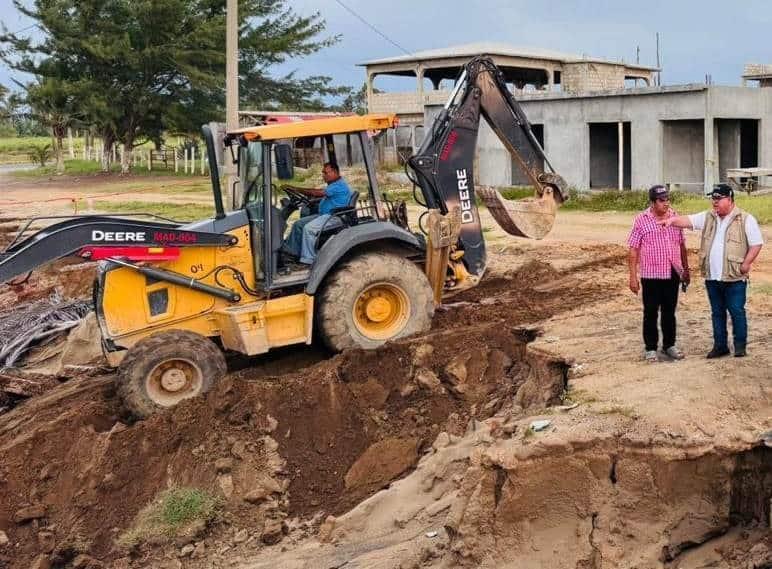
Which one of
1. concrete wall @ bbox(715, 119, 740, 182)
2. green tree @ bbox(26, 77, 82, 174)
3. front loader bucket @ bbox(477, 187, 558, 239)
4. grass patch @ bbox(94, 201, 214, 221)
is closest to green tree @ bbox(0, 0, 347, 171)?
green tree @ bbox(26, 77, 82, 174)

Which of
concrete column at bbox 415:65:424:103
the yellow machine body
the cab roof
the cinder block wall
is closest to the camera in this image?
the yellow machine body

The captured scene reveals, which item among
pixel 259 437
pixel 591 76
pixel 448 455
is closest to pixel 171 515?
pixel 259 437

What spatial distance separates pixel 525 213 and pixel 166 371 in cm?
466

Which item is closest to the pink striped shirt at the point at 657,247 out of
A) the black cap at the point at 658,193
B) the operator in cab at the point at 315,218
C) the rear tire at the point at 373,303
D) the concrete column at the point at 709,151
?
the black cap at the point at 658,193

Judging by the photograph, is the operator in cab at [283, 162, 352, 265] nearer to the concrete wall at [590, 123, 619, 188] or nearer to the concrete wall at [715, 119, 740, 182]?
the concrete wall at [715, 119, 740, 182]

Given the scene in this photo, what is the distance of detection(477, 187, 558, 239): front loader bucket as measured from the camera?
35.7 ft

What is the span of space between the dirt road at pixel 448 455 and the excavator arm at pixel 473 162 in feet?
3.07

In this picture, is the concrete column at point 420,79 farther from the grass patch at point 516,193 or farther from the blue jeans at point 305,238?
the blue jeans at point 305,238

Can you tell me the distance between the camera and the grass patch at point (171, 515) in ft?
23.1

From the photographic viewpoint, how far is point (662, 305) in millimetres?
7594

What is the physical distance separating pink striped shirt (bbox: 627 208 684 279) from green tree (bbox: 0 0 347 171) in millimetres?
31688

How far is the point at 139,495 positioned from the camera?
25.0ft

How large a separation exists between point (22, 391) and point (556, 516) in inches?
243

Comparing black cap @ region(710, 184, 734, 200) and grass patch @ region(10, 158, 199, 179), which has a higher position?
grass patch @ region(10, 158, 199, 179)
